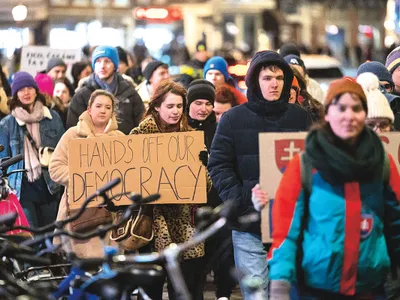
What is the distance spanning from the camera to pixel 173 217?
32.1 ft

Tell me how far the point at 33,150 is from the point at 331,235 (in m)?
6.63

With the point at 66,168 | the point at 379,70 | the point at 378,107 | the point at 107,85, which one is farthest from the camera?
the point at 107,85

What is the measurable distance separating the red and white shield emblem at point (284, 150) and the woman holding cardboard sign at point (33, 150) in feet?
15.5

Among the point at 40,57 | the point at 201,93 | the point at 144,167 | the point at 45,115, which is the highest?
the point at 40,57

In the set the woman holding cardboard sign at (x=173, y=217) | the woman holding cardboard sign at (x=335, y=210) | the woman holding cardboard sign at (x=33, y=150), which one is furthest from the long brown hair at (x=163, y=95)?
the woman holding cardboard sign at (x=335, y=210)

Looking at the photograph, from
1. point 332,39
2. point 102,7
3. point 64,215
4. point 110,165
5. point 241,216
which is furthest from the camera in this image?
point 332,39

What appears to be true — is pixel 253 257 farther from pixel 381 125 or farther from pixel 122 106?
pixel 122 106

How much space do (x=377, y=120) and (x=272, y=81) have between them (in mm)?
789

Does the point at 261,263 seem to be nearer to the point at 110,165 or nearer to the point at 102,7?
the point at 110,165

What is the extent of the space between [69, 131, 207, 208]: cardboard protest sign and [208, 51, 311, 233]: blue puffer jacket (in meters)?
0.84

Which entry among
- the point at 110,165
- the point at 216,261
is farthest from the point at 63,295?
the point at 216,261

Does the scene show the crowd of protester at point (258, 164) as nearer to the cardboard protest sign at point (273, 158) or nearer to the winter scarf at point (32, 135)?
the winter scarf at point (32, 135)

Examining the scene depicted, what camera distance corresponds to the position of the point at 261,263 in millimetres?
8828

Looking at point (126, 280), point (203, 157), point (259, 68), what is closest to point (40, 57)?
point (203, 157)
